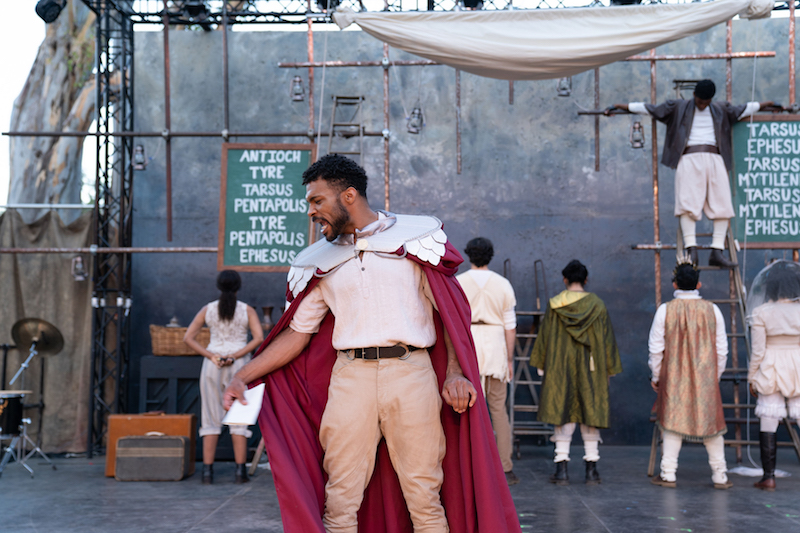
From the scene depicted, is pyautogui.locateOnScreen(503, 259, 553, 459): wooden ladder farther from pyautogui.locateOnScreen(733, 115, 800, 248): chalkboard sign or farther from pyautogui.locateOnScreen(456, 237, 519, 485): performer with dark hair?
pyautogui.locateOnScreen(733, 115, 800, 248): chalkboard sign

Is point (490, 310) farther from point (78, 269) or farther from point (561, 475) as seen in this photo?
point (78, 269)

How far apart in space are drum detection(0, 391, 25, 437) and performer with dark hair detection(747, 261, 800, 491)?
5.15 meters

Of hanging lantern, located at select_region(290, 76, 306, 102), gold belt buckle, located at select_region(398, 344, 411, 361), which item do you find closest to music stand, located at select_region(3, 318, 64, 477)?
hanging lantern, located at select_region(290, 76, 306, 102)

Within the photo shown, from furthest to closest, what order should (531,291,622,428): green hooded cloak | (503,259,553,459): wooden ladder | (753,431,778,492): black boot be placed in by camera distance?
(503,259,553,459): wooden ladder < (531,291,622,428): green hooded cloak < (753,431,778,492): black boot

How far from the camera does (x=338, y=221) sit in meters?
2.64

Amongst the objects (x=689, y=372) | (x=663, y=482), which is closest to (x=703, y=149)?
(x=689, y=372)

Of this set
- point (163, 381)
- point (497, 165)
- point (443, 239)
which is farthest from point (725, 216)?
point (163, 381)

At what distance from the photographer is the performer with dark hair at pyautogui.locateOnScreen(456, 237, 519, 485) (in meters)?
5.17

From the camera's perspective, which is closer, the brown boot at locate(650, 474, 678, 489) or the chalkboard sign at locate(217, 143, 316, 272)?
the brown boot at locate(650, 474, 678, 489)

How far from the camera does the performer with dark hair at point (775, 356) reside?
505 centimetres

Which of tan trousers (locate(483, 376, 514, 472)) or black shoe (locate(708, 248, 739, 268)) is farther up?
black shoe (locate(708, 248, 739, 268))

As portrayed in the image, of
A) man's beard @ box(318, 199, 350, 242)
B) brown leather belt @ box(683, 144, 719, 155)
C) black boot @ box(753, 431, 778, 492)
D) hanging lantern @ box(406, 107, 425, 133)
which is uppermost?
hanging lantern @ box(406, 107, 425, 133)

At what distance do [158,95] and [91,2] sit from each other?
997 millimetres

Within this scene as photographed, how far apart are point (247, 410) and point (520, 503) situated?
2.71m
